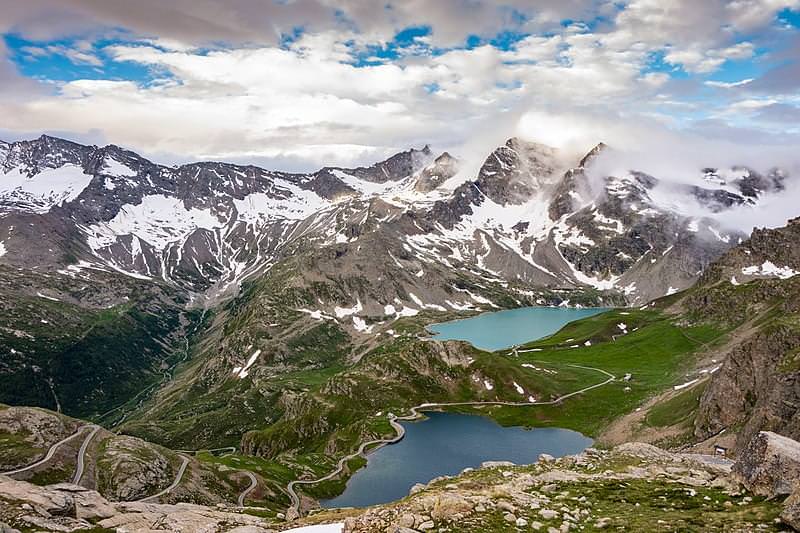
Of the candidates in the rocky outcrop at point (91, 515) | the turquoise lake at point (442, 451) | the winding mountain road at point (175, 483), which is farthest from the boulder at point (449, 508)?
the turquoise lake at point (442, 451)

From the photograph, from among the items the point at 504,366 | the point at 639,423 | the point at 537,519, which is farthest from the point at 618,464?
the point at 504,366

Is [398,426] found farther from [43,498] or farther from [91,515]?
[91,515]

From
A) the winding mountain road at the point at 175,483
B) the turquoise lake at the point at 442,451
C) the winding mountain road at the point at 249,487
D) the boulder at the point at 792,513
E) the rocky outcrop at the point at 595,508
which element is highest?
the boulder at the point at 792,513

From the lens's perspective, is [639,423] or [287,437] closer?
[639,423]

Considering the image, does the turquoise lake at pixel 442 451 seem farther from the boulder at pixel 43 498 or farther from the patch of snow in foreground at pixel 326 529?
the patch of snow in foreground at pixel 326 529

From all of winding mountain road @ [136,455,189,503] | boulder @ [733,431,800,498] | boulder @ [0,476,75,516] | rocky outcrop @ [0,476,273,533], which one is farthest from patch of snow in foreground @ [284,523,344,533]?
winding mountain road @ [136,455,189,503]

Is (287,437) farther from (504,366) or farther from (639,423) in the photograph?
(639,423)

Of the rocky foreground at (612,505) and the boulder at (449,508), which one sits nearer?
the rocky foreground at (612,505)
